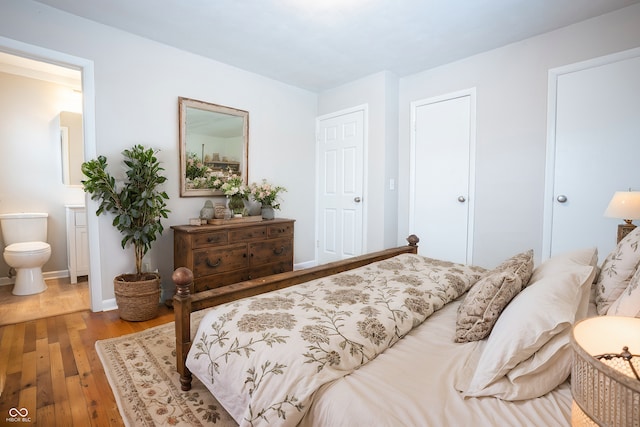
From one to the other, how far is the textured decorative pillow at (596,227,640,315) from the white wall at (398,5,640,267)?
5.61ft

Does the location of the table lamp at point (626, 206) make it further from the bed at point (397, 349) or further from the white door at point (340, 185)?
the white door at point (340, 185)

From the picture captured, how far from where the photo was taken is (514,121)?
3.00 meters

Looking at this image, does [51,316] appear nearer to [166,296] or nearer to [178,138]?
[166,296]

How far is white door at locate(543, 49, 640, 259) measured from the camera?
2434 millimetres

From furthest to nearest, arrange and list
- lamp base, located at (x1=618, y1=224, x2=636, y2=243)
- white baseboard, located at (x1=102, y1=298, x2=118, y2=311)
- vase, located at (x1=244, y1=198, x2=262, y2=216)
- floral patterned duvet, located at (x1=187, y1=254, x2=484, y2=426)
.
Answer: vase, located at (x1=244, y1=198, x2=262, y2=216) < white baseboard, located at (x1=102, y1=298, x2=118, y2=311) < lamp base, located at (x1=618, y1=224, x2=636, y2=243) < floral patterned duvet, located at (x1=187, y1=254, x2=484, y2=426)

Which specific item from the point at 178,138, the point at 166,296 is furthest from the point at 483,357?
the point at 178,138

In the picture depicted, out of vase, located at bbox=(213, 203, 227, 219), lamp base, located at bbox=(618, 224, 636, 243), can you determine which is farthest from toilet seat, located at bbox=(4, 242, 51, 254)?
lamp base, located at bbox=(618, 224, 636, 243)

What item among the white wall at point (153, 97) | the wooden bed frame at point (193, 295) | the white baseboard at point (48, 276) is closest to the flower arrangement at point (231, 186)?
the white wall at point (153, 97)

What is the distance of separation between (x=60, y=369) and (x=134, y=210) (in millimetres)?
1240

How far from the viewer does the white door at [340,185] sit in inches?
157

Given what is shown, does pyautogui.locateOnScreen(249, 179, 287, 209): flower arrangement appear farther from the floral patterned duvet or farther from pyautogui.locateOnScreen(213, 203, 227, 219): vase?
the floral patterned duvet

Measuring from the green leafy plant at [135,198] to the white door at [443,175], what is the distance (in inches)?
110

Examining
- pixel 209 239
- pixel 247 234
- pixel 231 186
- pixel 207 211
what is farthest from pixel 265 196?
pixel 209 239

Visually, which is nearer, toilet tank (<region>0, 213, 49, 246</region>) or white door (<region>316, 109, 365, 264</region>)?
toilet tank (<region>0, 213, 49, 246</region>)
